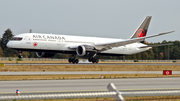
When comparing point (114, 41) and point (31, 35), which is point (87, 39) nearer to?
point (114, 41)

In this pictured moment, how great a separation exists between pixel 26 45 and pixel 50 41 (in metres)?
4.17

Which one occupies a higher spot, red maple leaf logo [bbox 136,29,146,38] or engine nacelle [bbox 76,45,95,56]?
red maple leaf logo [bbox 136,29,146,38]

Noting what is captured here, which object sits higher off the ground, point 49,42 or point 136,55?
point 49,42

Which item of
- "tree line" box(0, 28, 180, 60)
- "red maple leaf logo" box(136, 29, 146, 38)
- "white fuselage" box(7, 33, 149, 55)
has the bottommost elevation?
"tree line" box(0, 28, 180, 60)

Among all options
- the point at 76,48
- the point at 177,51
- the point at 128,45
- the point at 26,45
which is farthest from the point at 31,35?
the point at 177,51

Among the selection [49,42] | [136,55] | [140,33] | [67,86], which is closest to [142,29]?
[140,33]

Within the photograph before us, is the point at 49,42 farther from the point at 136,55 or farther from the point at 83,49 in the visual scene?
the point at 136,55

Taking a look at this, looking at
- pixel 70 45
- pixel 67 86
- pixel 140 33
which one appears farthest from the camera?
pixel 140 33

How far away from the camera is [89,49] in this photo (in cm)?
5194

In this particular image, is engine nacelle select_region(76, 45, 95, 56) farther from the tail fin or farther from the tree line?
the tree line

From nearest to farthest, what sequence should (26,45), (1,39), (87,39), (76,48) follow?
1. (26,45)
2. (76,48)
3. (87,39)
4. (1,39)

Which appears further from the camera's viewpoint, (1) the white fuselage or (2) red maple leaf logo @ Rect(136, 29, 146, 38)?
(2) red maple leaf logo @ Rect(136, 29, 146, 38)

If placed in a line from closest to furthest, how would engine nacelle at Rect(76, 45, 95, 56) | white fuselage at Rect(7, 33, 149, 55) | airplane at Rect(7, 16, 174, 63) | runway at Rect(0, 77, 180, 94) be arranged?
runway at Rect(0, 77, 180, 94)
white fuselage at Rect(7, 33, 149, 55)
airplane at Rect(7, 16, 174, 63)
engine nacelle at Rect(76, 45, 95, 56)

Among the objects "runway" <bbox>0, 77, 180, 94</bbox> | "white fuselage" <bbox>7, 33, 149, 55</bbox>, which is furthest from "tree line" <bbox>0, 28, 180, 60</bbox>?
"runway" <bbox>0, 77, 180, 94</bbox>
